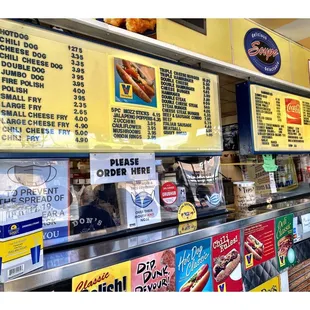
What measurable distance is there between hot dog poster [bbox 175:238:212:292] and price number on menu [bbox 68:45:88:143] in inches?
27.3

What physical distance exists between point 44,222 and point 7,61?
2.09ft

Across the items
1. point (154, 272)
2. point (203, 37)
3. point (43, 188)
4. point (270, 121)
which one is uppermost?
point (203, 37)

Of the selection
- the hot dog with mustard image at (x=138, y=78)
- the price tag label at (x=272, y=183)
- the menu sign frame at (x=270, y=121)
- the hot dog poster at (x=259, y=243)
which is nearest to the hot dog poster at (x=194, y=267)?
the hot dog poster at (x=259, y=243)

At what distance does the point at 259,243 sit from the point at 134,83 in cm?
124

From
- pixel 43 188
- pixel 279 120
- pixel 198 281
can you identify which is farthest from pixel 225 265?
pixel 279 120

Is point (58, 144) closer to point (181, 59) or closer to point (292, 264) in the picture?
point (181, 59)

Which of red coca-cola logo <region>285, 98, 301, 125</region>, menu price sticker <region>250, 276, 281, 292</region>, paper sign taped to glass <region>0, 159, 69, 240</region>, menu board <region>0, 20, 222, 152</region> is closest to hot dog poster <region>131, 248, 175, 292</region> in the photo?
paper sign taped to glass <region>0, 159, 69, 240</region>

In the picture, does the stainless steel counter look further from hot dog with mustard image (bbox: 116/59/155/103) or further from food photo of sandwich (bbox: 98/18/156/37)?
food photo of sandwich (bbox: 98/18/156/37)

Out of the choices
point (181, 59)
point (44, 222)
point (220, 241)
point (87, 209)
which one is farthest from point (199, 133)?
point (44, 222)

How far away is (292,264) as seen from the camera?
1990 mm

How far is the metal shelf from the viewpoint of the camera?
121cm

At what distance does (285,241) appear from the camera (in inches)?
77.8

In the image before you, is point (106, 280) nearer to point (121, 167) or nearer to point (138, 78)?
point (121, 167)

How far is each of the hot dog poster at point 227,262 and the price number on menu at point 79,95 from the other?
34.5 inches
